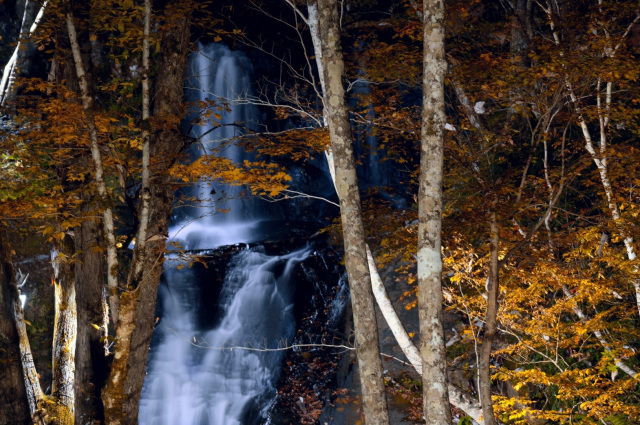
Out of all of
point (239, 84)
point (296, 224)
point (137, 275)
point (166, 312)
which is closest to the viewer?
point (137, 275)

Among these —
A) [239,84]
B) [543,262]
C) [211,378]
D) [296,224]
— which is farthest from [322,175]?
[543,262]

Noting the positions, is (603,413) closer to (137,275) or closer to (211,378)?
(137,275)

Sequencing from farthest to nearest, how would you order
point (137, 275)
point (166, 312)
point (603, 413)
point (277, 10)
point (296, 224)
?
1. point (277, 10)
2. point (296, 224)
3. point (166, 312)
4. point (603, 413)
5. point (137, 275)

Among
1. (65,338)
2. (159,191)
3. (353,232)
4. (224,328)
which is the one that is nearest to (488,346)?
(353,232)

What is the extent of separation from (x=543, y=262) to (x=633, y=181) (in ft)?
5.62

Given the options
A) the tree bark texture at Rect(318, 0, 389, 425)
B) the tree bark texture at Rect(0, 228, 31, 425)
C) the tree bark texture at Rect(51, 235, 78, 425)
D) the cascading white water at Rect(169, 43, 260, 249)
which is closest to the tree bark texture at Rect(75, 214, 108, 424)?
the tree bark texture at Rect(0, 228, 31, 425)

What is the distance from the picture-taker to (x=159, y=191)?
6.28 meters

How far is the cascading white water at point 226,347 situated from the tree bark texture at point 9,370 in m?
5.74

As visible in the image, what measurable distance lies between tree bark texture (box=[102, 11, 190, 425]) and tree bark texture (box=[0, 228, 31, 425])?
4.37 feet

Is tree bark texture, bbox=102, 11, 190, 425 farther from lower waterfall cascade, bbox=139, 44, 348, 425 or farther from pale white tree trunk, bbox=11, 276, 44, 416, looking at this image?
lower waterfall cascade, bbox=139, 44, 348, 425

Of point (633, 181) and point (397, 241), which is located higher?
point (633, 181)

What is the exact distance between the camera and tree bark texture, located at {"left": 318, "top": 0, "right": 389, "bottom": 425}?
4.61m

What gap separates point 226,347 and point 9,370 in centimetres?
663

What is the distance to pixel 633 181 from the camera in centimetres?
676
